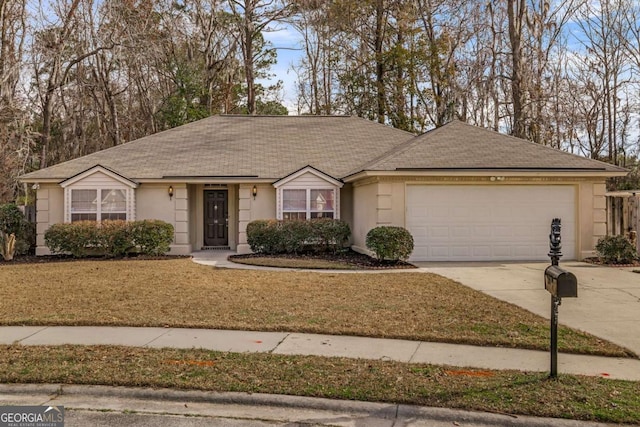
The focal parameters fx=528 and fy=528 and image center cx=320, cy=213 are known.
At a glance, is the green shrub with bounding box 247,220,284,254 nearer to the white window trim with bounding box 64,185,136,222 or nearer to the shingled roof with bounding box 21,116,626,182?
the shingled roof with bounding box 21,116,626,182

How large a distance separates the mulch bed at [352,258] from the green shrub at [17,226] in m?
6.82

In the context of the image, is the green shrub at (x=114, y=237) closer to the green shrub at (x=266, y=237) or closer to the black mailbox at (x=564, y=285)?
the green shrub at (x=266, y=237)

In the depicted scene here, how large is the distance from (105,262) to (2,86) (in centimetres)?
1460

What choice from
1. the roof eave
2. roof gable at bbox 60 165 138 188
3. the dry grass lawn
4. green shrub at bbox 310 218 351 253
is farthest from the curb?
roof gable at bbox 60 165 138 188

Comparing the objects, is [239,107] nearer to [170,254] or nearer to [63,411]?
[170,254]

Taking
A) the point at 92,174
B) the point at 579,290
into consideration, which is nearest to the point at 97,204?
the point at 92,174

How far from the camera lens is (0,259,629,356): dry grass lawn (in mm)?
7105

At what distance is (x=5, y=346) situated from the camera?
6324 mm

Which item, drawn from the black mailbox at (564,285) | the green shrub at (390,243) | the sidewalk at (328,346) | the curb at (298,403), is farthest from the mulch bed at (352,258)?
the curb at (298,403)

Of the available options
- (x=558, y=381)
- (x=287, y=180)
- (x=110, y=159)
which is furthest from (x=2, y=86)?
(x=558, y=381)

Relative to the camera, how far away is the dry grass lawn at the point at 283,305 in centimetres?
711

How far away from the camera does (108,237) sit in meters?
16.2

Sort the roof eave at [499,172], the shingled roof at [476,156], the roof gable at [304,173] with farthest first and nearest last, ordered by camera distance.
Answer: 1. the roof gable at [304,173]
2. the shingled roof at [476,156]
3. the roof eave at [499,172]

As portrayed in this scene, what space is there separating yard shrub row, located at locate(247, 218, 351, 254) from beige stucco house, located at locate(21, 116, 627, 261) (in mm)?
856
